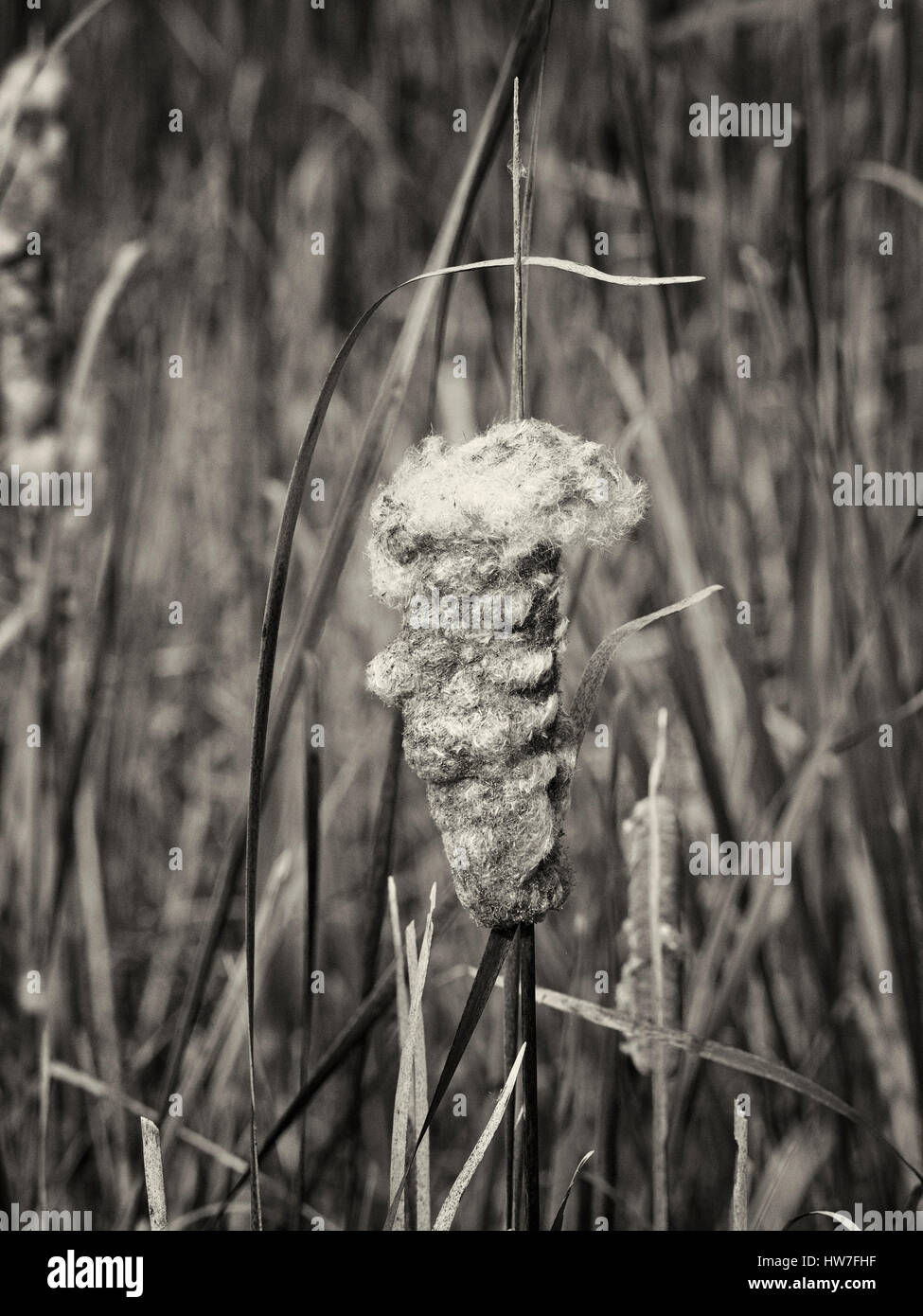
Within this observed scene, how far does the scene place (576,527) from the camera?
441mm

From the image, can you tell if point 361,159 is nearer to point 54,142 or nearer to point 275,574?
point 54,142

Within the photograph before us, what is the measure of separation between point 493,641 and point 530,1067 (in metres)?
0.18

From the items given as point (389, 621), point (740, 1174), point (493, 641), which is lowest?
point (740, 1174)

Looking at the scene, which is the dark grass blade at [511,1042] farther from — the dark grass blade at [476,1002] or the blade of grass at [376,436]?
the blade of grass at [376,436]

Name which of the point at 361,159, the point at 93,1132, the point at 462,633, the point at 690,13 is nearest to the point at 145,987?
the point at 93,1132

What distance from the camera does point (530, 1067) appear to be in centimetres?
44

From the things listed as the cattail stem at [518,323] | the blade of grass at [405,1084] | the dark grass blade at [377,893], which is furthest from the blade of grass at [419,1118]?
the cattail stem at [518,323]

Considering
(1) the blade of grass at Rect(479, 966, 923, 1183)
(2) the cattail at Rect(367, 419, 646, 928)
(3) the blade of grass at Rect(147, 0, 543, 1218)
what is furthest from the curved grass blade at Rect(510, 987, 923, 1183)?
(3) the blade of grass at Rect(147, 0, 543, 1218)

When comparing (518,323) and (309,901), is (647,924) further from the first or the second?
(518,323)

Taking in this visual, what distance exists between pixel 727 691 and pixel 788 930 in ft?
0.79

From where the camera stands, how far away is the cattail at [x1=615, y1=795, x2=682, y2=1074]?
25.0 inches

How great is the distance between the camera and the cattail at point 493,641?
429 mm

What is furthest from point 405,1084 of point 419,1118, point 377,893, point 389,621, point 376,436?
point 389,621

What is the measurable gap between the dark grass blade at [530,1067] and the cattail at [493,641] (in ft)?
0.05
